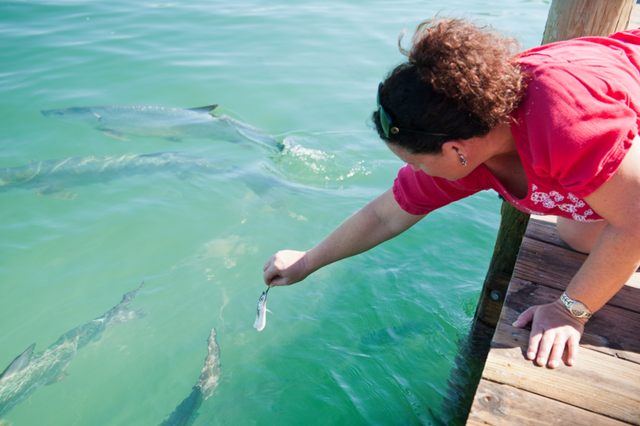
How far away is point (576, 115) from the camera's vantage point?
1.42m

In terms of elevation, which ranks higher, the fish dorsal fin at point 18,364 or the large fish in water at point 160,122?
the large fish in water at point 160,122

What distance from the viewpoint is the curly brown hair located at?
150 centimetres

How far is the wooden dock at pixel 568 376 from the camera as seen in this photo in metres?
1.54

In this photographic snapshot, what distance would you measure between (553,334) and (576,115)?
0.90 metres

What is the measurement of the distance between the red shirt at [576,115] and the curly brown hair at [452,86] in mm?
94

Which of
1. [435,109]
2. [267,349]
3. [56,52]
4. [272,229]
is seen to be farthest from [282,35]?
[435,109]

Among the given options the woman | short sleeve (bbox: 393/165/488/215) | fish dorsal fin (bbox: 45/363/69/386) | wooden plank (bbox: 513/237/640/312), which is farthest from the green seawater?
wooden plank (bbox: 513/237/640/312)

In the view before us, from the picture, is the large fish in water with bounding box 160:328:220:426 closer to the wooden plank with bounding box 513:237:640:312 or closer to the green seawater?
the green seawater

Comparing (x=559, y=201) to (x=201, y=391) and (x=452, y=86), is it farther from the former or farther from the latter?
(x=201, y=391)

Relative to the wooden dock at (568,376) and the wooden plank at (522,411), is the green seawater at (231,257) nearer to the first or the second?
the wooden dock at (568,376)

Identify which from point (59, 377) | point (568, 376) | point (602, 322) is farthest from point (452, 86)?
point (59, 377)

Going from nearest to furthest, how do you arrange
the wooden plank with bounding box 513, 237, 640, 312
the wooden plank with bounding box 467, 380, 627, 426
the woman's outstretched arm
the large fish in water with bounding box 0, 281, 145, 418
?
1. the wooden plank with bounding box 467, 380, 627, 426
2. the wooden plank with bounding box 513, 237, 640, 312
3. the woman's outstretched arm
4. the large fish in water with bounding box 0, 281, 145, 418

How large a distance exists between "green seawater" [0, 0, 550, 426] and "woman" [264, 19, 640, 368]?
31cm

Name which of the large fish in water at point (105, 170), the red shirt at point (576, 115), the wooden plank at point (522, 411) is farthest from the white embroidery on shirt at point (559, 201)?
the large fish in water at point (105, 170)
